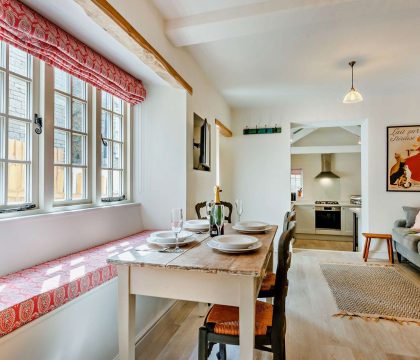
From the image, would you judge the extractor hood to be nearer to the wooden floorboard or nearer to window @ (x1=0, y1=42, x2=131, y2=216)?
the wooden floorboard

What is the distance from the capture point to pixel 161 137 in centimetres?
281

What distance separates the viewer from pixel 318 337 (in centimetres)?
204

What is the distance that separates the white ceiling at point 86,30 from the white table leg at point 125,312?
1571 mm

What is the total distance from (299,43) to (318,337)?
2728 millimetres

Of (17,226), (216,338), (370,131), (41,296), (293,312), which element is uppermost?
(370,131)

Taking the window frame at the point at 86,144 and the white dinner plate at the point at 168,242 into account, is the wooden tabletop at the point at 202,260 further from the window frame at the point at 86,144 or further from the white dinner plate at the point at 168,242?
the window frame at the point at 86,144

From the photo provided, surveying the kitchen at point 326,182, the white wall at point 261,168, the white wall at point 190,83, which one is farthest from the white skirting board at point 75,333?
the kitchen at point 326,182

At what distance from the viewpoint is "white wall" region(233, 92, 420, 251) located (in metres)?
4.18

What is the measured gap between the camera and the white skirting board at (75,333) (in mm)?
1148

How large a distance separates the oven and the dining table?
6390mm

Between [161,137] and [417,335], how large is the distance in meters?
2.88

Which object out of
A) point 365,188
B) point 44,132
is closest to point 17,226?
point 44,132

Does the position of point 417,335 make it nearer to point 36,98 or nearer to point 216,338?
point 216,338

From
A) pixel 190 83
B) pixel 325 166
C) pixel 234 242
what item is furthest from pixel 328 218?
pixel 234 242
